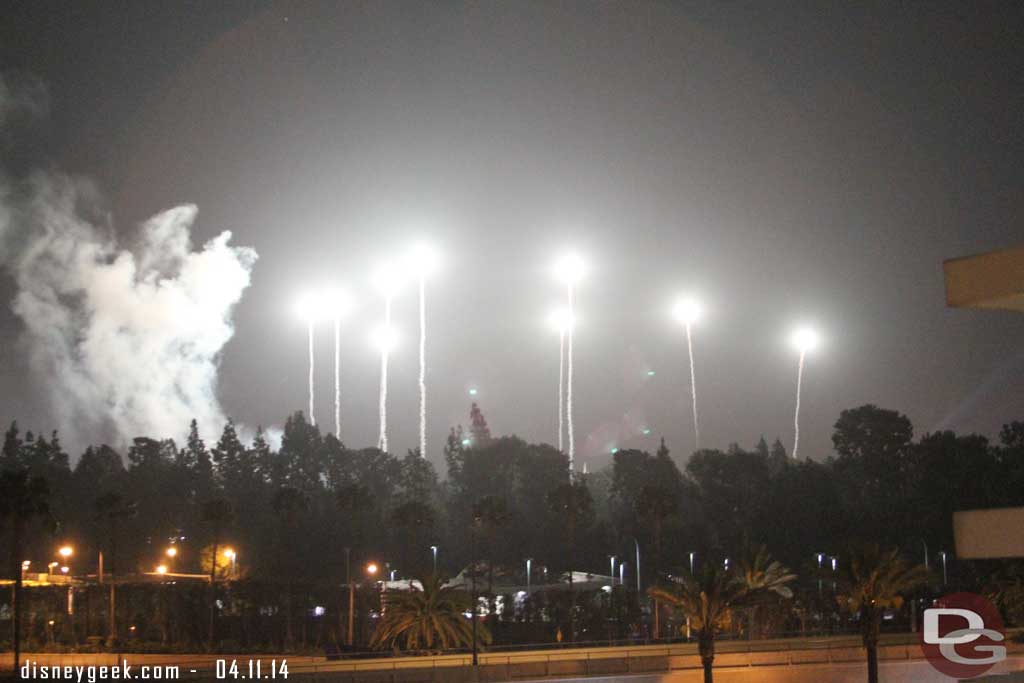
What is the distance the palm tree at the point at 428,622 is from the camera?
5781 centimetres

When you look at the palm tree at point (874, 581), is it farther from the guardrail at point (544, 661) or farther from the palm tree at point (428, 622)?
the palm tree at point (428, 622)

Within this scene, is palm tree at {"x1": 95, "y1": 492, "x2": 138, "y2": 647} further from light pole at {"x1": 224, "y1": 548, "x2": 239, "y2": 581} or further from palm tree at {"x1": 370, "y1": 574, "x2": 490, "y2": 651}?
palm tree at {"x1": 370, "y1": 574, "x2": 490, "y2": 651}

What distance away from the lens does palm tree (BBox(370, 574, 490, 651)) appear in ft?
190

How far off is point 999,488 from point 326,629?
209 ft

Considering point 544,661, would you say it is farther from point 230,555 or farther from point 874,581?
point 230,555

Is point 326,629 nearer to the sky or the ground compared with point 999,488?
nearer to the ground

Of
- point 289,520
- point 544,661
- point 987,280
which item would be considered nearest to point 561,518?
point 289,520

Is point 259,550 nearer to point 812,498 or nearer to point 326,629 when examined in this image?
point 326,629

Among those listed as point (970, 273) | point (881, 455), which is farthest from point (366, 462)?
point (970, 273)

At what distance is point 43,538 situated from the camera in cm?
10400

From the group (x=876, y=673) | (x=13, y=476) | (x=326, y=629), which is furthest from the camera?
(x=326, y=629)

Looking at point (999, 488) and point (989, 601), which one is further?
point (999, 488)

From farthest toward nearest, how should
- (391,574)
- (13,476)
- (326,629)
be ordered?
(391,574) < (326,629) < (13,476)

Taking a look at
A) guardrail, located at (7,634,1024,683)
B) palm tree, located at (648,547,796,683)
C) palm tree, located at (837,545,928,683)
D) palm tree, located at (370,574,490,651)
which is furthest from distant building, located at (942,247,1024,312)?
palm tree, located at (370,574,490,651)
